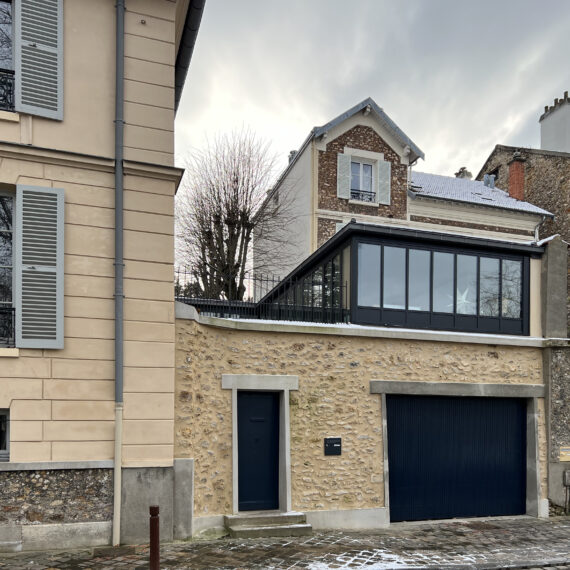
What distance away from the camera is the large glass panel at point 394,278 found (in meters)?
9.38

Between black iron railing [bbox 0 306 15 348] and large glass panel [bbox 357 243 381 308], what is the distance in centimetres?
541

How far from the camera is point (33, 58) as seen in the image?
6559 mm

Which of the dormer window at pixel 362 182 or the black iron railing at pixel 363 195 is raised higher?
the dormer window at pixel 362 182

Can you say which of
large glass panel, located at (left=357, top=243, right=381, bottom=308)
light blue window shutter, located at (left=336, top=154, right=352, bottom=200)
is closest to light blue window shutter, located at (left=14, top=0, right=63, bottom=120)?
large glass panel, located at (left=357, top=243, right=381, bottom=308)

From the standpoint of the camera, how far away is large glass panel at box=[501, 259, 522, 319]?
33.1ft

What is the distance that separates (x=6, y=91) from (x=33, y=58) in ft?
1.75

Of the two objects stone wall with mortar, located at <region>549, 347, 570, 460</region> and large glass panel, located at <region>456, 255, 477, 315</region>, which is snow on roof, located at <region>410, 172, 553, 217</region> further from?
stone wall with mortar, located at <region>549, 347, 570, 460</region>

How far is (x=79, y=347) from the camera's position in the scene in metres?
6.52

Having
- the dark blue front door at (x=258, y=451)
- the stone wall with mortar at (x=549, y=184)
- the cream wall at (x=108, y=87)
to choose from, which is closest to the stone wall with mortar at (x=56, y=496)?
the dark blue front door at (x=258, y=451)

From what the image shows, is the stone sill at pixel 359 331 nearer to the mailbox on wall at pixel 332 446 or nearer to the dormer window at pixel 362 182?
the mailbox on wall at pixel 332 446

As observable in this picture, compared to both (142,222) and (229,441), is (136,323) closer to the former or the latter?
(142,222)

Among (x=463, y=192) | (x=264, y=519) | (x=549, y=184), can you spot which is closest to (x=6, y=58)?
(x=264, y=519)

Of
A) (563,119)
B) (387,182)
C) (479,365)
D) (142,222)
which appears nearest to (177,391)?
(142,222)

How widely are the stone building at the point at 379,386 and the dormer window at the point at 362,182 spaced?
531 cm
